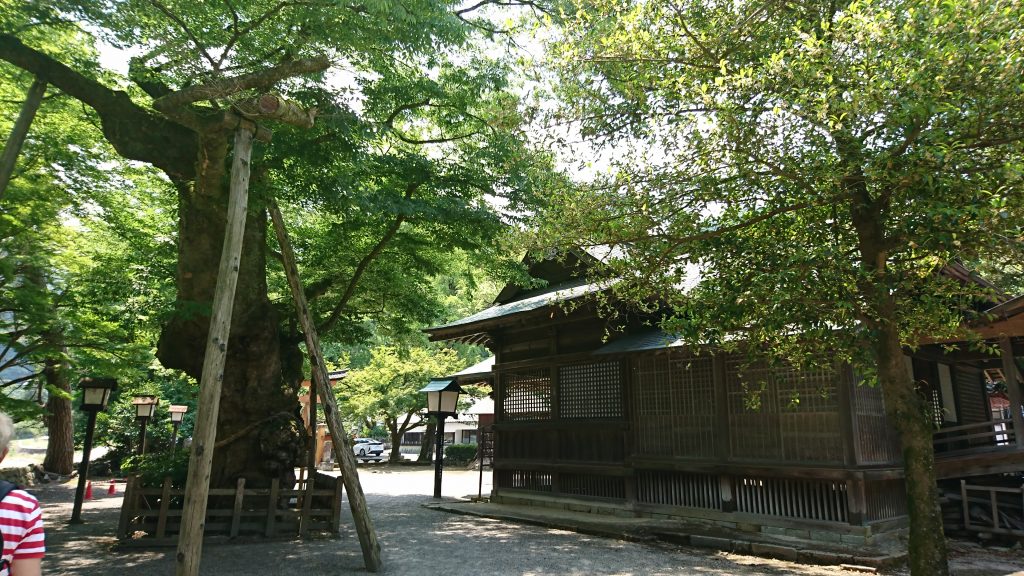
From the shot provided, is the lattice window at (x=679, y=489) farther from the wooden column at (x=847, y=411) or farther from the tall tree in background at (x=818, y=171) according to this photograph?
the tall tree in background at (x=818, y=171)

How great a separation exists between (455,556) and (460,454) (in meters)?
23.8

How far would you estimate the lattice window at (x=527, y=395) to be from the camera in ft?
43.6

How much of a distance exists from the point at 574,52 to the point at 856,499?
741 centimetres

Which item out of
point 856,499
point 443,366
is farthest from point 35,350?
point 443,366

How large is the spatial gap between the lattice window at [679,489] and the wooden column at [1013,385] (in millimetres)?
4378

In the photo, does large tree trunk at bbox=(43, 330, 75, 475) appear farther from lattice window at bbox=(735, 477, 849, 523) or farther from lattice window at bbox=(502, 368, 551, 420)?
lattice window at bbox=(735, 477, 849, 523)

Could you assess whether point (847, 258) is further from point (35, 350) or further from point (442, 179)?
point (35, 350)

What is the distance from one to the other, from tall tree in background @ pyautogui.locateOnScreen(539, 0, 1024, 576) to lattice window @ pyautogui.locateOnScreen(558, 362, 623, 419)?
507 cm

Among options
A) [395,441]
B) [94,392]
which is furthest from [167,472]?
[395,441]

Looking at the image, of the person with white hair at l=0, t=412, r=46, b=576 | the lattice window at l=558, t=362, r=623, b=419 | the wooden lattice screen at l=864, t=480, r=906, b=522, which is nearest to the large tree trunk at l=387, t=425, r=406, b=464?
the lattice window at l=558, t=362, r=623, b=419

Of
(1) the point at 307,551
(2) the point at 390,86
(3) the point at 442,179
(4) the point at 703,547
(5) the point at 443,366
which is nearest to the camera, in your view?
(1) the point at 307,551

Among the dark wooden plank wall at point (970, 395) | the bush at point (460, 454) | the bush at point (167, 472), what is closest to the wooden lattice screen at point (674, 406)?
the dark wooden plank wall at point (970, 395)

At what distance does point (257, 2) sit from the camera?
8.68 meters

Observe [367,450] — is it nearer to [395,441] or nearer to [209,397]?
[395,441]
